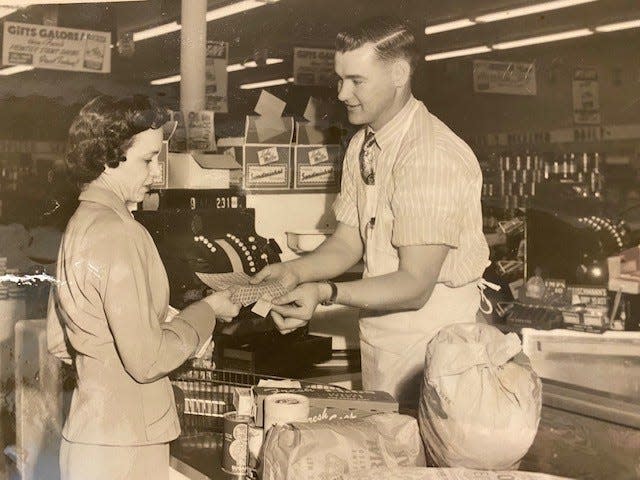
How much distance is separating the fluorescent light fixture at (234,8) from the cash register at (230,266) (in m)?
0.59

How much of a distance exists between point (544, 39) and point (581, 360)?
218 centimetres

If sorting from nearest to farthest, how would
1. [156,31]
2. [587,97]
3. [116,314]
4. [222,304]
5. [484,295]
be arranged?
[116,314] → [222,304] → [156,31] → [484,295] → [587,97]

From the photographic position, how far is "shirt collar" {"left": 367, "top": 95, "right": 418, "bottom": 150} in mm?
2033

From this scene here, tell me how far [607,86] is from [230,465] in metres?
3.70

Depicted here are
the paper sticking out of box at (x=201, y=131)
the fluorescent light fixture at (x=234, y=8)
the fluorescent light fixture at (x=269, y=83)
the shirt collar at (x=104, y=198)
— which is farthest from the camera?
the fluorescent light fixture at (x=269, y=83)

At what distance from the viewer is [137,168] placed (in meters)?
1.59

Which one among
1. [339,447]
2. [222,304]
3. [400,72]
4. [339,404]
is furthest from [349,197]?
[339,447]

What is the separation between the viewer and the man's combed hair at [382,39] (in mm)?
2016

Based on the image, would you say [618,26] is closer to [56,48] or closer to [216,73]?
[216,73]

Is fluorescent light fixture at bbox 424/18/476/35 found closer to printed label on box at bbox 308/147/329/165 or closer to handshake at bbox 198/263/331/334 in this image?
printed label on box at bbox 308/147/329/165

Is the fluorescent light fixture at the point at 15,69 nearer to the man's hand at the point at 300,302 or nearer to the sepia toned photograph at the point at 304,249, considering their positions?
the sepia toned photograph at the point at 304,249

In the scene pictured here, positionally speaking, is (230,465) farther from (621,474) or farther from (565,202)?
(565,202)

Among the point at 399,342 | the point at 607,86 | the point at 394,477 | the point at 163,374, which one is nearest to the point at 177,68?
the point at 399,342

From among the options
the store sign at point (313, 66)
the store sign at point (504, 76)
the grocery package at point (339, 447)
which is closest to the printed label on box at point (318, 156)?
the store sign at point (313, 66)
